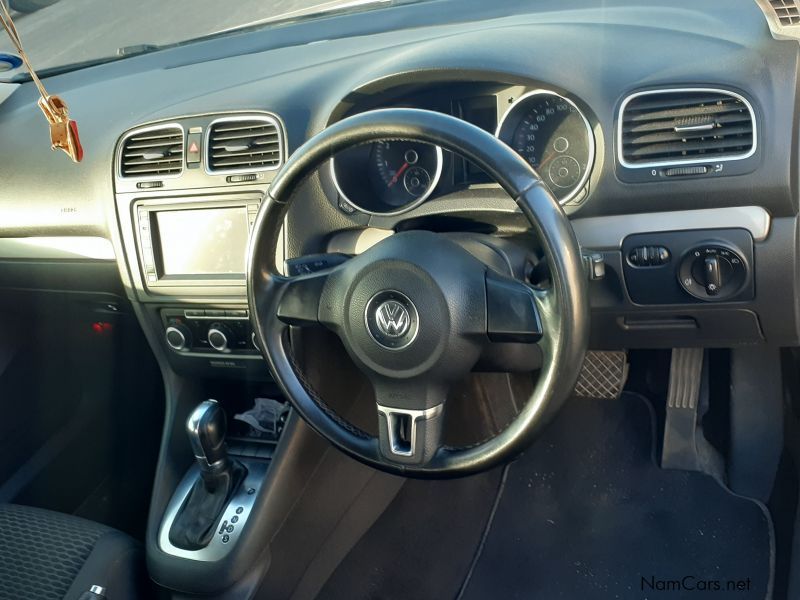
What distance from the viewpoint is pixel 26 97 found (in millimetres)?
2801

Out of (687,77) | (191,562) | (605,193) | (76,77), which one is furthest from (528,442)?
(76,77)

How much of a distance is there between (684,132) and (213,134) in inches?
43.4

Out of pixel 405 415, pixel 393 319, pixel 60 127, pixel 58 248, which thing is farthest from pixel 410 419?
pixel 58 248

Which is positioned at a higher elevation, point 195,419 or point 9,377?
point 195,419

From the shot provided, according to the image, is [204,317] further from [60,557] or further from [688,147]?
[688,147]

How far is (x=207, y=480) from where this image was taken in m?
2.13

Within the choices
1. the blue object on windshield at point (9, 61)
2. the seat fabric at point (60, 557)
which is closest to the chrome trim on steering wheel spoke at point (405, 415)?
the seat fabric at point (60, 557)

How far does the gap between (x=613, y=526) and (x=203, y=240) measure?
1.36 meters

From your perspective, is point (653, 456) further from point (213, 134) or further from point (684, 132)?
point (213, 134)

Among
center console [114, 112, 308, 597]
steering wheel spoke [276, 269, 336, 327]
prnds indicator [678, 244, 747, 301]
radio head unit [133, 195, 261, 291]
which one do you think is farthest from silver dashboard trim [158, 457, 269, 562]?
prnds indicator [678, 244, 747, 301]

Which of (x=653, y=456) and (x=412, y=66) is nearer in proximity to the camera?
(x=412, y=66)

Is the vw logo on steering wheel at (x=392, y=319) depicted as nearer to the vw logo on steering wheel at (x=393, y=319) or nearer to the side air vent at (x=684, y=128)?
the vw logo on steering wheel at (x=393, y=319)

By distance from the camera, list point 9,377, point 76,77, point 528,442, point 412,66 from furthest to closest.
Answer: point 9,377 → point 76,77 → point 412,66 → point 528,442

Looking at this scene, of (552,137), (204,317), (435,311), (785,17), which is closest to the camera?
(435,311)
